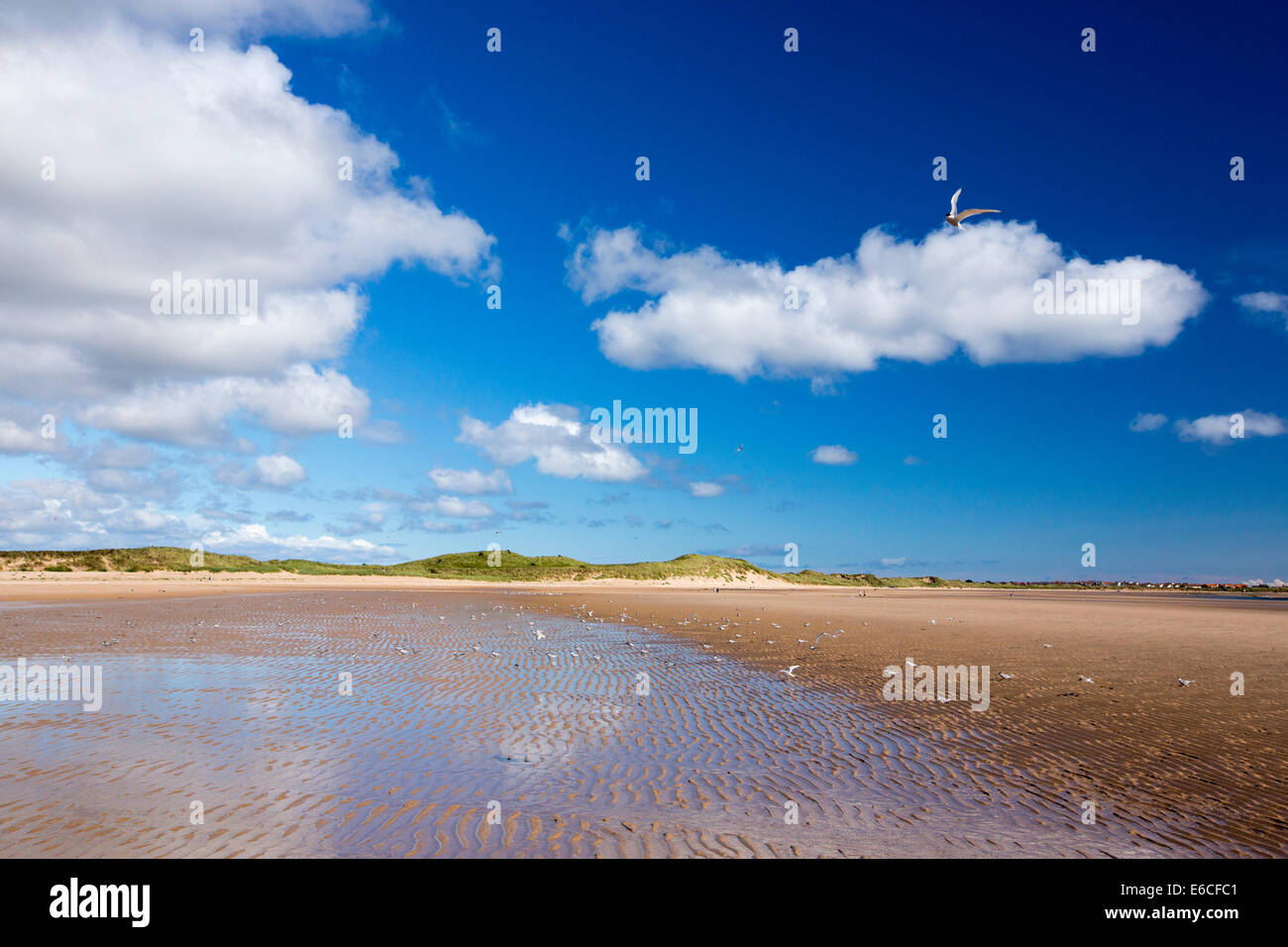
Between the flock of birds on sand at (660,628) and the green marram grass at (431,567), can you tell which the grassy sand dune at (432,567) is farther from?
the flock of birds on sand at (660,628)

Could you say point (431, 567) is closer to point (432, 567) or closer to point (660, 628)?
point (432, 567)

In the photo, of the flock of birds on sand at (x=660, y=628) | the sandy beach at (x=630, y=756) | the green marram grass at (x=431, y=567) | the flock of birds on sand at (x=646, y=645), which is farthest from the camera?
the green marram grass at (x=431, y=567)

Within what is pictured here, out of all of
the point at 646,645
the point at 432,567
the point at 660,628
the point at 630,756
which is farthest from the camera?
the point at 432,567

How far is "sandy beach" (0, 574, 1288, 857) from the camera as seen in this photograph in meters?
7.17

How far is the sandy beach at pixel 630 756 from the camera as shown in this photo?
282 inches

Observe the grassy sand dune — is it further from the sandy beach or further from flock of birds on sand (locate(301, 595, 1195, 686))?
the sandy beach

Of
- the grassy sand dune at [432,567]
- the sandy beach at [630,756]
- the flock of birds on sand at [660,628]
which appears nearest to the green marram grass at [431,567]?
the grassy sand dune at [432,567]

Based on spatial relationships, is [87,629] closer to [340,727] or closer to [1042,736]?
[340,727]

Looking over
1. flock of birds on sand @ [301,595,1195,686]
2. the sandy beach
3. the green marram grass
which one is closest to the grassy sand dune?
the green marram grass

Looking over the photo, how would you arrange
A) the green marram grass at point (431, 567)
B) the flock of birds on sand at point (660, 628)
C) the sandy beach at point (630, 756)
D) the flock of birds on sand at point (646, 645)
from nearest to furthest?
1. the sandy beach at point (630, 756)
2. the flock of birds on sand at point (646, 645)
3. the flock of birds on sand at point (660, 628)
4. the green marram grass at point (431, 567)

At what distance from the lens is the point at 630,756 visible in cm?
1038

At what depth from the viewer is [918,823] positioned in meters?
7.66

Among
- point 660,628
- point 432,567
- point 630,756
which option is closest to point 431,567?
point 432,567
